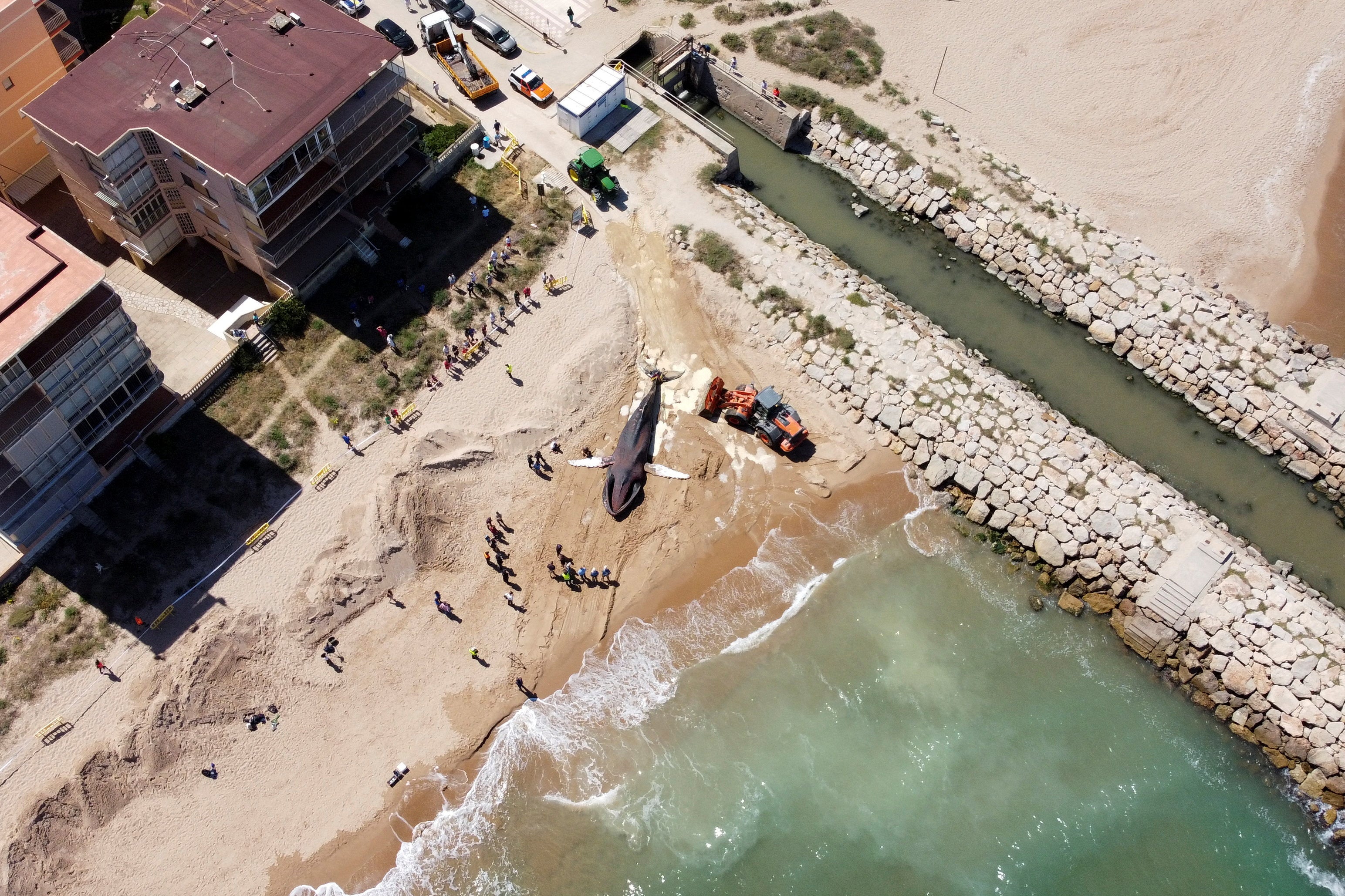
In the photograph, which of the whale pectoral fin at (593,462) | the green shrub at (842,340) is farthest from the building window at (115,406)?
the green shrub at (842,340)

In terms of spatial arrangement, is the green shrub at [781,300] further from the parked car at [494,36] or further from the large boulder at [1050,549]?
the parked car at [494,36]

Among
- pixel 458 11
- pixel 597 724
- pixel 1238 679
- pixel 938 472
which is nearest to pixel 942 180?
pixel 938 472

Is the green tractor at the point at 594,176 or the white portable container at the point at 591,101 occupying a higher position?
the white portable container at the point at 591,101

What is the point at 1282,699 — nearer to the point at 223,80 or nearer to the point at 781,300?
the point at 781,300

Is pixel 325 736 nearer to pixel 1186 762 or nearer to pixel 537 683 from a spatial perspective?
pixel 537 683

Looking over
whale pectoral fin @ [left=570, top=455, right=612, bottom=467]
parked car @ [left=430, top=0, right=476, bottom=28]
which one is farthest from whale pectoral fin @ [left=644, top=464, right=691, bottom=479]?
parked car @ [left=430, top=0, right=476, bottom=28]

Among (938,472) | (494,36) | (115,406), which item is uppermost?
(494,36)
